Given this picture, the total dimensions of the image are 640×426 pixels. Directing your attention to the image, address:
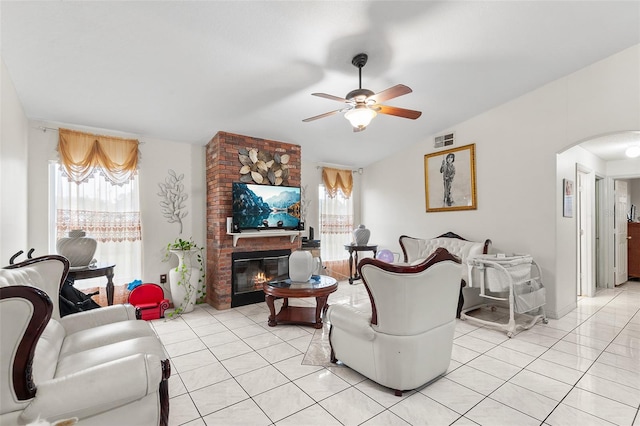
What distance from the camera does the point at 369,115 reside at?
107 inches

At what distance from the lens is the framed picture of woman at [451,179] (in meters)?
4.51

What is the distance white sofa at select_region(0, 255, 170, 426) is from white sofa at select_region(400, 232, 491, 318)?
10.7ft

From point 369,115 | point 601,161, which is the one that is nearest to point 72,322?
point 369,115

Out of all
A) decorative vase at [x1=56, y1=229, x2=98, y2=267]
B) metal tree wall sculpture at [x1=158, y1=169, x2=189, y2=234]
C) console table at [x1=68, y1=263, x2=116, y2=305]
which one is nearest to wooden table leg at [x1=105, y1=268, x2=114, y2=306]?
console table at [x1=68, y1=263, x2=116, y2=305]

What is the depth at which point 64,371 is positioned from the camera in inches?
61.4

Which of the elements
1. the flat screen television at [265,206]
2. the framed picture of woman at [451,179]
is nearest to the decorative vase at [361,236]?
the framed picture of woman at [451,179]

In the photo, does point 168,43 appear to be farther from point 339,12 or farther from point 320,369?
point 320,369

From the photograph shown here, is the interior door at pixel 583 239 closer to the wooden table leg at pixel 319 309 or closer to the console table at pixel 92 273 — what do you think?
the wooden table leg at pixel 319 309

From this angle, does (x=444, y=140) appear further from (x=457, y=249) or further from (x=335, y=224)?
(x=335, y=224)

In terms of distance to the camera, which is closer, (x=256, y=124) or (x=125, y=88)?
(x=125, y=88)

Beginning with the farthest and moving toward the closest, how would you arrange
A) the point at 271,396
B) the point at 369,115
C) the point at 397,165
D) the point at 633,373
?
the point at 397,165 → the point at 369,115 → the point at 633,373 → the point at 271,396

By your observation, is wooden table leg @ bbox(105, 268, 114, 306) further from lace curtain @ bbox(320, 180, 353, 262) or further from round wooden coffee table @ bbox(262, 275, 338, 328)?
lace curtain @ bbox(320, 180, 353, 262)

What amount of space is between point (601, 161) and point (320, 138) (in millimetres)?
5037

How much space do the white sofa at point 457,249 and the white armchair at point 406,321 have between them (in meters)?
1.52
